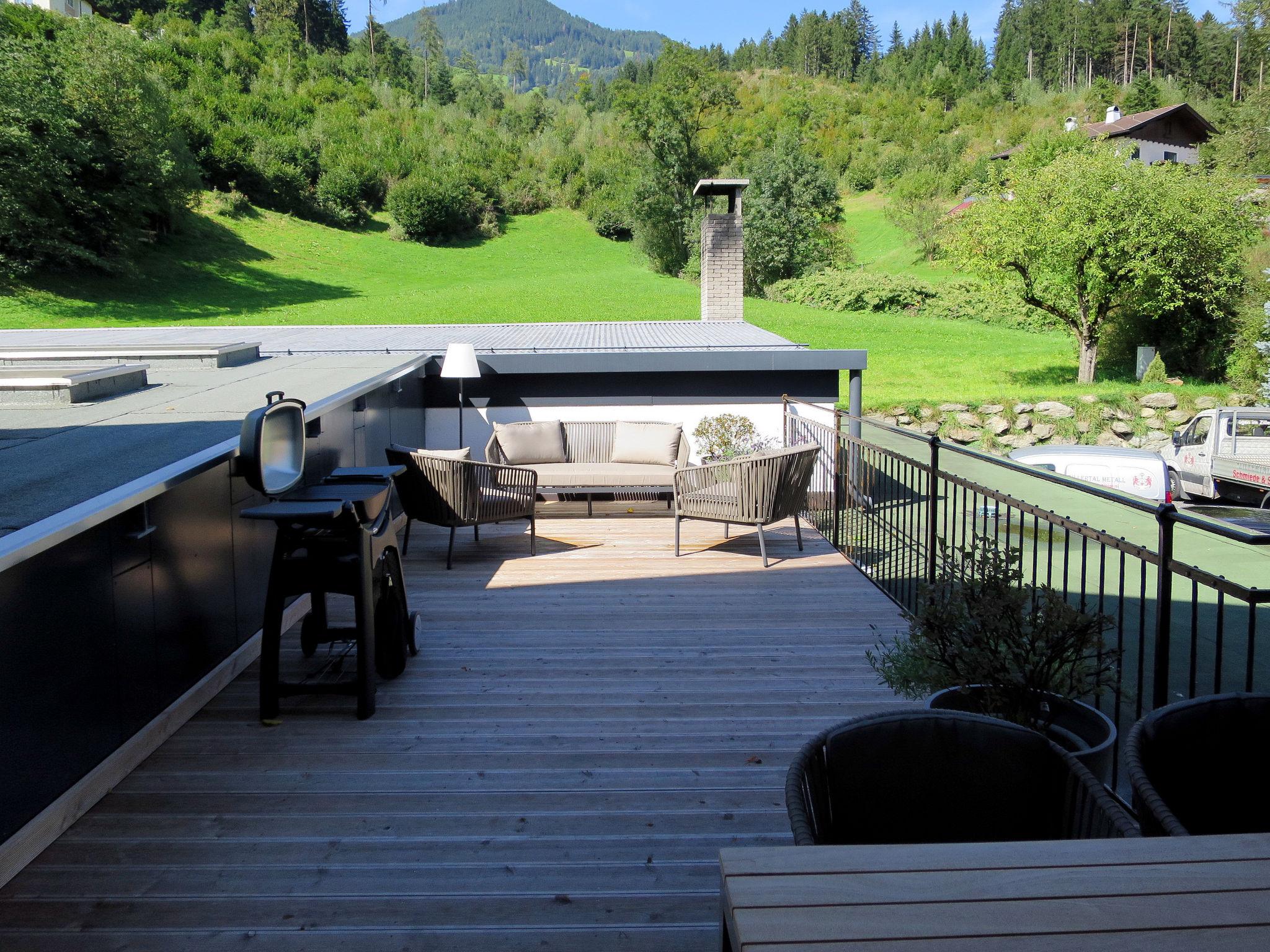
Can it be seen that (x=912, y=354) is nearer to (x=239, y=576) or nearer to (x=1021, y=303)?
(x=1021, y=303)

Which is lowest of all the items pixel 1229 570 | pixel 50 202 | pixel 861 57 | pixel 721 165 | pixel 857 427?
pixel 1229 570

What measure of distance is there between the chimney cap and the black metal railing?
5.05 metres

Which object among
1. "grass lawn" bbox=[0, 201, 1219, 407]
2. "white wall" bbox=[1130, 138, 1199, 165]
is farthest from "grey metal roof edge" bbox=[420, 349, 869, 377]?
"white wall" bbox=[1130, 138, 1199, 165]

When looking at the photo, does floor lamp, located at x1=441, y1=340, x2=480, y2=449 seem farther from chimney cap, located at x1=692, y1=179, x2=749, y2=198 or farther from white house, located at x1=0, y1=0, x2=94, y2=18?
white house, located at x1=0, y1=0, x2=94, y2=18

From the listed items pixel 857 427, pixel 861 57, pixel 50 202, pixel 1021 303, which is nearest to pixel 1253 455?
pixel 857 427

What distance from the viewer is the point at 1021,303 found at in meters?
28.2

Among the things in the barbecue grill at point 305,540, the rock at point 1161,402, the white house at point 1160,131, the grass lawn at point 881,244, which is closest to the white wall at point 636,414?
the barbecue grill at point 305,540

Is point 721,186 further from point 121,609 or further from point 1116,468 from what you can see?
point 121,609

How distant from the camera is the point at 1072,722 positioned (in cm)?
310

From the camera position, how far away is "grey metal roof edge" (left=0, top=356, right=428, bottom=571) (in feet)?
8.27

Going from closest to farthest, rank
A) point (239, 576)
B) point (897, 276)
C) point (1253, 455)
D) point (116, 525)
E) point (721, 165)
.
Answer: point (116, 525), point (239, 576), point (1253, 455), point (897, 276), point (721, 165)

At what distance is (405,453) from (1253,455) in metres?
14.6

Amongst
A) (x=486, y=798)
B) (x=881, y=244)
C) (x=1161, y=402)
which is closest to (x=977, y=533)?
(x=486, y=798)

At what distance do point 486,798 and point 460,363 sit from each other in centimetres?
596
